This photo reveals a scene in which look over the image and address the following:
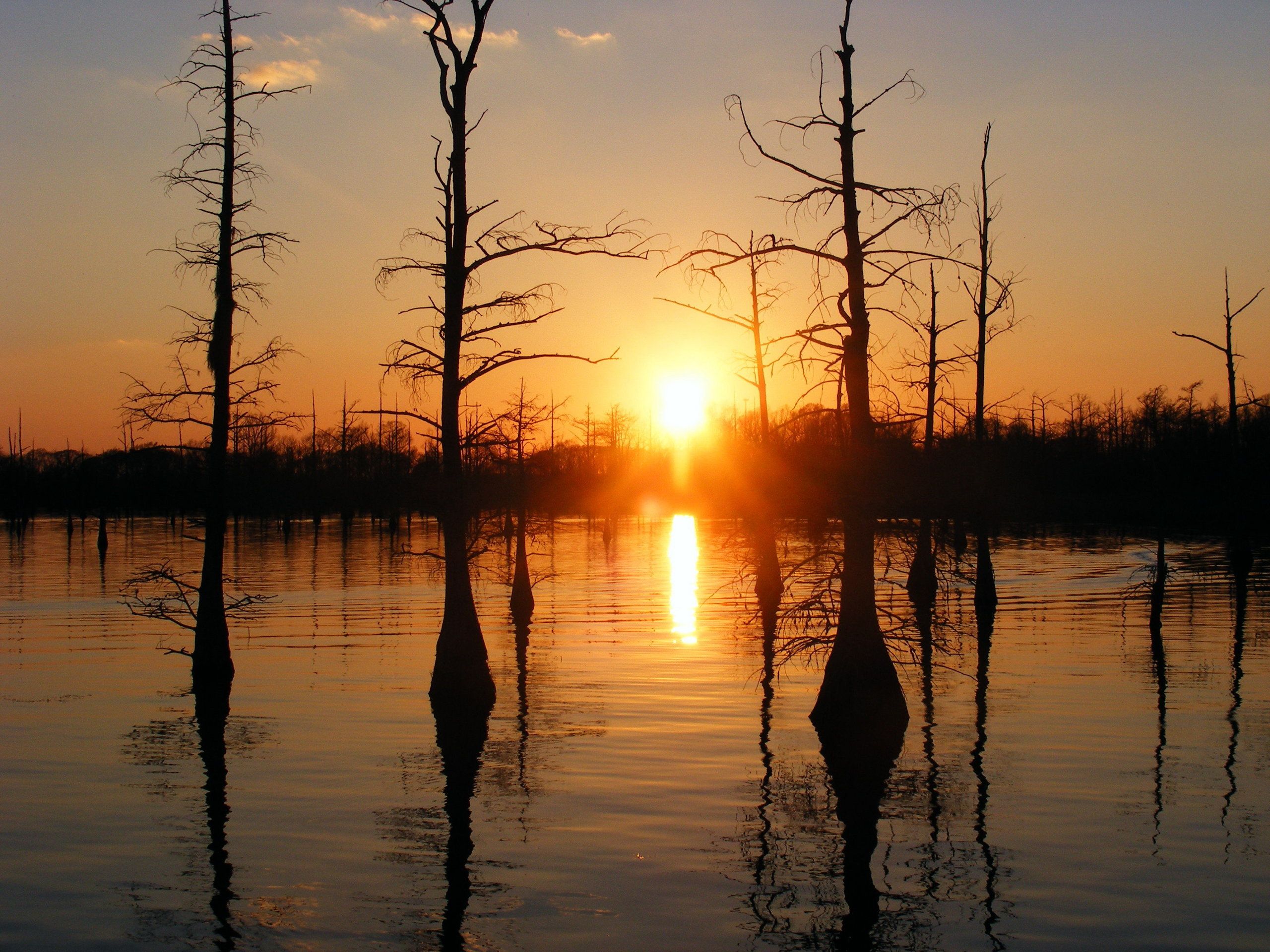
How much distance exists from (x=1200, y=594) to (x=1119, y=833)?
1144 inches

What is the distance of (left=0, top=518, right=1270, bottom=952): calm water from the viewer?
962cm

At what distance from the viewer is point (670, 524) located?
417 ft

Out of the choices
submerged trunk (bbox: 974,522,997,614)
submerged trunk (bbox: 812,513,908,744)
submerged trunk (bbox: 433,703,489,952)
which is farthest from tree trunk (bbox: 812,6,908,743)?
submerged trunk (bbox: 974,522,997,614)

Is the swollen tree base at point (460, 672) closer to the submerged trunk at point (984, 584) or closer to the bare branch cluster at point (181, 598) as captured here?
the bare branch cluster at point (181, 598)

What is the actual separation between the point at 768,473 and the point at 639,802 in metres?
17.6

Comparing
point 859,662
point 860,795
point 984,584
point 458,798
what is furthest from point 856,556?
point 984,584

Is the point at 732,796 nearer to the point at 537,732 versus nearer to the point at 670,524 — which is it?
the point at 537,732

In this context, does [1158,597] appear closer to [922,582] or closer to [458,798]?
[922,582]

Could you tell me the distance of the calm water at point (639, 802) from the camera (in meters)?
9.62

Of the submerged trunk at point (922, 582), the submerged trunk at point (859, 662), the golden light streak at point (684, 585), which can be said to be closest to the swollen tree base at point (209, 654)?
the golden light streak at point (684, 585)

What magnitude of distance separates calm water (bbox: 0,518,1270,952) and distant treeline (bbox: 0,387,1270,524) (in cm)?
381

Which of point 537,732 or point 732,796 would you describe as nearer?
point 732,796

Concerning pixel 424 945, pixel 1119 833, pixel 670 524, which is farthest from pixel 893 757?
pixel 670 524

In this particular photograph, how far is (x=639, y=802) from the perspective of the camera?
13672 mm
